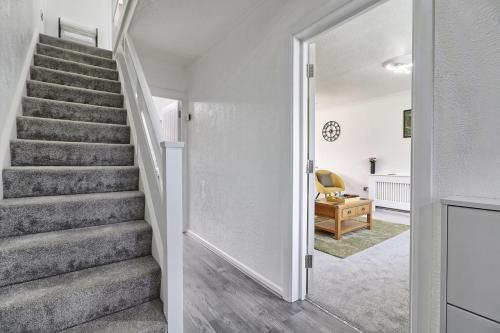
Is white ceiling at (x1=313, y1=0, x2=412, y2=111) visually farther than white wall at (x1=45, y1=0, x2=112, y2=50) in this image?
No

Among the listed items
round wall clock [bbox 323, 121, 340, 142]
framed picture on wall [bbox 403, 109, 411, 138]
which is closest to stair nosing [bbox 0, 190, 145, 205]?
framed picture on wall [bbox 403, 109, 411, 138]

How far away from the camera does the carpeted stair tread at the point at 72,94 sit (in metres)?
2.14

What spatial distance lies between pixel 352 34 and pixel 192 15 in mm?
1690

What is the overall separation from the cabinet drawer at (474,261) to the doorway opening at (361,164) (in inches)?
37.3

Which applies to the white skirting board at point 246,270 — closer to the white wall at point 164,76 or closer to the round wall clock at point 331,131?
the white wall at point 164,76

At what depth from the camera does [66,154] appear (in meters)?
1.84

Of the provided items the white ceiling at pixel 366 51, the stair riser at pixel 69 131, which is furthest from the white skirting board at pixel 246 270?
the white ceiling at pixel 366 51

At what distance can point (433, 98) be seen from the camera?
108cm

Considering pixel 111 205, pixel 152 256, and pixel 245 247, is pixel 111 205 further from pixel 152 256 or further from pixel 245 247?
pixel 245 247

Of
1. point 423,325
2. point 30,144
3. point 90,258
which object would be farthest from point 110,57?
point 423,325

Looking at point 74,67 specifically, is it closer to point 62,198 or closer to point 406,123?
point 62,198

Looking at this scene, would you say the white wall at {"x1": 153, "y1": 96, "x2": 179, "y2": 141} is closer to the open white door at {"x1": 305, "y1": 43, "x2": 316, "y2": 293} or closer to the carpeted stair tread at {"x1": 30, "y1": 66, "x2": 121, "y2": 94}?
the carpeted stair tread at {"x1": 30, "y1": 66, "x2": 121, "y2": 94}

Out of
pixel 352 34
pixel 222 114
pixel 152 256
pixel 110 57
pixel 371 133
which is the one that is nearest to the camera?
pixel 152 256

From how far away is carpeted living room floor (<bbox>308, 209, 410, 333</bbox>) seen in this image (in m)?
1.67
